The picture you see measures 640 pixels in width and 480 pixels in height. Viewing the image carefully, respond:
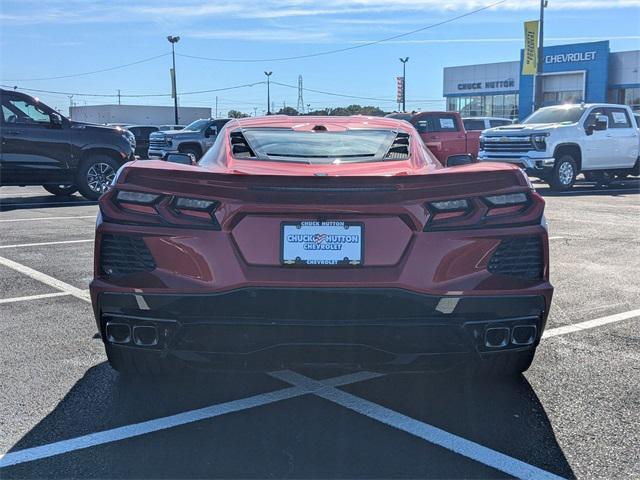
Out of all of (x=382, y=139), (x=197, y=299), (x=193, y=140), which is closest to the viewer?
(x=197, y=299)

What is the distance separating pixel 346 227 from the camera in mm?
3150

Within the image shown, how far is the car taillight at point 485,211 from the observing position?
10.6 ft

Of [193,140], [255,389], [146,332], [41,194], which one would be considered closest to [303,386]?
[255,389]

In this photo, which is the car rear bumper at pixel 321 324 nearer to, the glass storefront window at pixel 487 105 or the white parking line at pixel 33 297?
the white parking line at pixel 33 297

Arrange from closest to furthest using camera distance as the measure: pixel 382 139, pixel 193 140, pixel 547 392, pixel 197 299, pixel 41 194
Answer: pixel 197 299 < pixel 547 392 < pixel 382 139 < pixel 41 194 < pixel 193 140

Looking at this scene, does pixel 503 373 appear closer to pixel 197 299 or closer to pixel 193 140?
pixel 197 299

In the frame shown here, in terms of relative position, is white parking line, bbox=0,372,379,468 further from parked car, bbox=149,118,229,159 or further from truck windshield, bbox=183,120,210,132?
truck windshield, bbox=183,120,210,132

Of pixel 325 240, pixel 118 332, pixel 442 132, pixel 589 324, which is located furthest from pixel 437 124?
pixel 118 332

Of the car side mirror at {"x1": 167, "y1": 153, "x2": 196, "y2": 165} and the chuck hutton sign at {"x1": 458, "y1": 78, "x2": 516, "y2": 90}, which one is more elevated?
the chuck hutton sign at {"x1": 458, "y1": 78, "x2": 516, "y2": 90}

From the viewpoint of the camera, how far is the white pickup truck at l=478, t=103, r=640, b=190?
1641 cm

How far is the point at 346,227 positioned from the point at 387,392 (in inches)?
46.7

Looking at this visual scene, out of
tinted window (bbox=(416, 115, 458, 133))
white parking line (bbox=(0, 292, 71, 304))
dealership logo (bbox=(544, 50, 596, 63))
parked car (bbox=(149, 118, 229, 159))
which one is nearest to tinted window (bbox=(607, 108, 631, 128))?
tinted window (bbox=(416, 115, 458, 133))

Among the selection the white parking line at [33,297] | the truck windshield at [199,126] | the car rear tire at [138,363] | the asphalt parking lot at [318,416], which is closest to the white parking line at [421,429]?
the asphalt parking lot at [318,416]

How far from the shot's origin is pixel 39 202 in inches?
557
